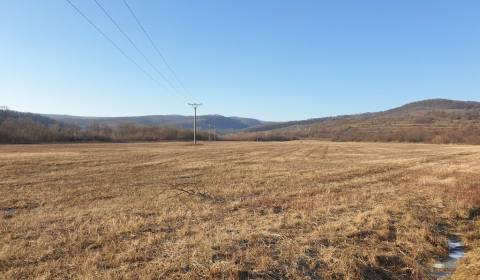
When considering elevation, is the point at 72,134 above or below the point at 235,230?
above

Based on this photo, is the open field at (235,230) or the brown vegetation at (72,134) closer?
the open field at (235,230)

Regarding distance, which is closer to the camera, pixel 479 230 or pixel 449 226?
pixel 479 230

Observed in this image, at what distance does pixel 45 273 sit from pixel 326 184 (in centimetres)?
1444

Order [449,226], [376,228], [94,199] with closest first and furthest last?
[376,228]
[449,226]
[94,199]

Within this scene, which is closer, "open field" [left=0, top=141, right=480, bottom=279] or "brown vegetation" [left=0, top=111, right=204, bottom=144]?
"open field" [left=0, top=141, right=480, bottom=279]

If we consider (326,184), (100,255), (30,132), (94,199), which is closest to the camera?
(100,255)

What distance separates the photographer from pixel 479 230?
10.3 m

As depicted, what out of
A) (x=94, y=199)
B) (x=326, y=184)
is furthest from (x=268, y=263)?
(x=326, y=184)

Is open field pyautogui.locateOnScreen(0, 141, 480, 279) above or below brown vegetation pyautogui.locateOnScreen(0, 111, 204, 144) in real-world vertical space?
below

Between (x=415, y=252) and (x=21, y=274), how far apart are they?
7.97 meters

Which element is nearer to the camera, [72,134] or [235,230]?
[235,230]

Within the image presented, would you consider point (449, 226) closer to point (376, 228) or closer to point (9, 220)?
point (376, 228)

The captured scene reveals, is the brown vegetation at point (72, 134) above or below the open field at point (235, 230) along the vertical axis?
above

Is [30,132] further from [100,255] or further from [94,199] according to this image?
[100,255]
